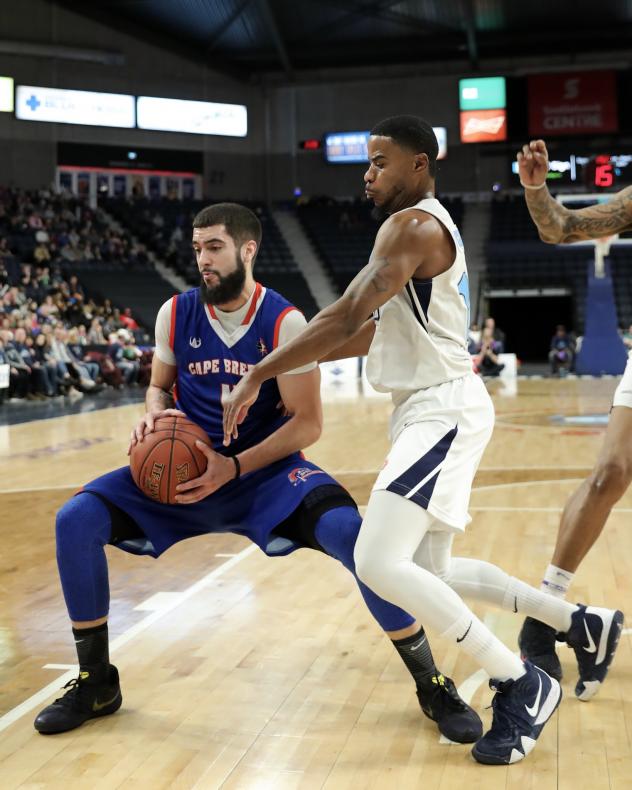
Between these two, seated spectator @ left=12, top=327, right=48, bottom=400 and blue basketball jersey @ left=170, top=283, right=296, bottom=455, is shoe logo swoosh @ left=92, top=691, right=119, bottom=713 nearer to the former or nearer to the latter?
blue basketball jersey @ left=170, top=283, right=296, bottom=455

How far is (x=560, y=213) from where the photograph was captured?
338cm

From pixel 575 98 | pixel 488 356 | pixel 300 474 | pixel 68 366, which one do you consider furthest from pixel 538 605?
pixel 575 98

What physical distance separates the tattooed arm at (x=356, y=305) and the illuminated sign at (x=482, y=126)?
2975 centimetres

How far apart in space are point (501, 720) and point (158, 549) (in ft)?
3.97

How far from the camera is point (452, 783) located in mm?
2559

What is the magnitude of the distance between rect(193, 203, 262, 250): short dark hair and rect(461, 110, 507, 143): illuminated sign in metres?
29.1

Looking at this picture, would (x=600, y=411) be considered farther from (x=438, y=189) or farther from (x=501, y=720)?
(x=438, y=189)

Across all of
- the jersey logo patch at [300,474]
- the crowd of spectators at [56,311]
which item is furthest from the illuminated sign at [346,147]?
the jersey logo patch at [300,474]

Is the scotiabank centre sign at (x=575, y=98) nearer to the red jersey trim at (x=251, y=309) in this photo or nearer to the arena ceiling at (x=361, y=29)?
the arena ceiling at (x=361, y=29)

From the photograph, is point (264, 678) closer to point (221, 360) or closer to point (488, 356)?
point (221, 360)

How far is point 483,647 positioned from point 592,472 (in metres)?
0.98

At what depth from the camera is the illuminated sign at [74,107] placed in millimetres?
28281

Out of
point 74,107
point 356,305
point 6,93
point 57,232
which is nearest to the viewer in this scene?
point 356,305

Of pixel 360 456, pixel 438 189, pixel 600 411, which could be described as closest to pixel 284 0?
pixel 438 189
